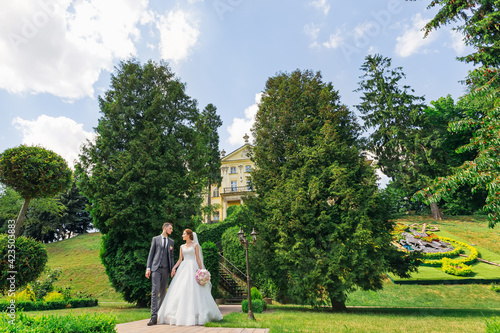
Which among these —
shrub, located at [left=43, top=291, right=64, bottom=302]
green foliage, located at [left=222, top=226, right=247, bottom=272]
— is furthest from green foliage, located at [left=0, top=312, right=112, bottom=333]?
green foliage, located at [left=222, top=226, right=247, bottom=272]

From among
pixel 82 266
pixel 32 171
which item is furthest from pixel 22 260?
pixel 82 266

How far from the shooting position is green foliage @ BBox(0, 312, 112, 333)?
247cm

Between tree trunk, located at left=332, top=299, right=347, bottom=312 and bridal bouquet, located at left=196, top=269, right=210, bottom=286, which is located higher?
bridal bouquet, located at left=196, top=269, right=210, bottom=286

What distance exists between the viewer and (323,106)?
12.5 m

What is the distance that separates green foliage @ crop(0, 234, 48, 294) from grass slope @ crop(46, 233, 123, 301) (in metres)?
2.89

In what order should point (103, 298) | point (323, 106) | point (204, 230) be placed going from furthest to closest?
point (204, 230)
point (103, 298)
point (323, 106)

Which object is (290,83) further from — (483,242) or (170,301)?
(483,242)

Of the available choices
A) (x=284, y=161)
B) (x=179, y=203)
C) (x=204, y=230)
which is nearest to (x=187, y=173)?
(x=179, y=203)

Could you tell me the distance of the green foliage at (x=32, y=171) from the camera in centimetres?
1405

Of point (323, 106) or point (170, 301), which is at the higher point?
point (323, 106)

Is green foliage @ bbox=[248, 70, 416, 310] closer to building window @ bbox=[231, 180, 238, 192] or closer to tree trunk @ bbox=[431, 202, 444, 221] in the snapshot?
tree trunk @ bbox=[431, 202, 444, 221]

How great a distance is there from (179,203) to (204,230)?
17.7 m

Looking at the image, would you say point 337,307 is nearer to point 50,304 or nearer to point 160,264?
point 160,264

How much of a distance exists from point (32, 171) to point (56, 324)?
49.7 feet
